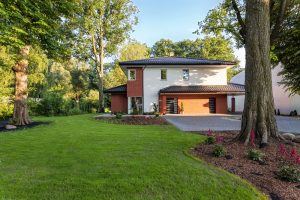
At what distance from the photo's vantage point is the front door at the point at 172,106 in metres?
28.5

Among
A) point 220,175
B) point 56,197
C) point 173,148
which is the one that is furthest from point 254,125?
point 56,197

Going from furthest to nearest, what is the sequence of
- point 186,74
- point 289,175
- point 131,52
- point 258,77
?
point 131,52 < point 186,74 < point 258,77 < point 289,175

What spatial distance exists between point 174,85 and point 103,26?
1434 cm

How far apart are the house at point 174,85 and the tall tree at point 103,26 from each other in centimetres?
722

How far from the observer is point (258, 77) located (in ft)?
26.7

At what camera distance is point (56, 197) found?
13.7 ft

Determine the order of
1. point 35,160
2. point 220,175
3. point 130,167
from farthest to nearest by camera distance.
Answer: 1. point 35,160
2. point 130,167
3. point 220,175

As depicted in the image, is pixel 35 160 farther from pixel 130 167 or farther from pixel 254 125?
pixel 254 125

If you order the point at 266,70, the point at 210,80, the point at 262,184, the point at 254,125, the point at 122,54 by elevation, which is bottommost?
the point at 262,184

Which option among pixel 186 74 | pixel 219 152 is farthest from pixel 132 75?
pixel 219 152

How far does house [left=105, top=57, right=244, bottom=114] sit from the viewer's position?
27.8m

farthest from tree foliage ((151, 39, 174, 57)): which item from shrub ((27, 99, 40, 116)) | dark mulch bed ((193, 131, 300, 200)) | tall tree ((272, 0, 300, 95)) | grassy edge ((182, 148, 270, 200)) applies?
grassy edge ((182, 148, 270, 200))

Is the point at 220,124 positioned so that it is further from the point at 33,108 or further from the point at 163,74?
the point at 33,108

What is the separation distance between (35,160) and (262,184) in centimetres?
549
